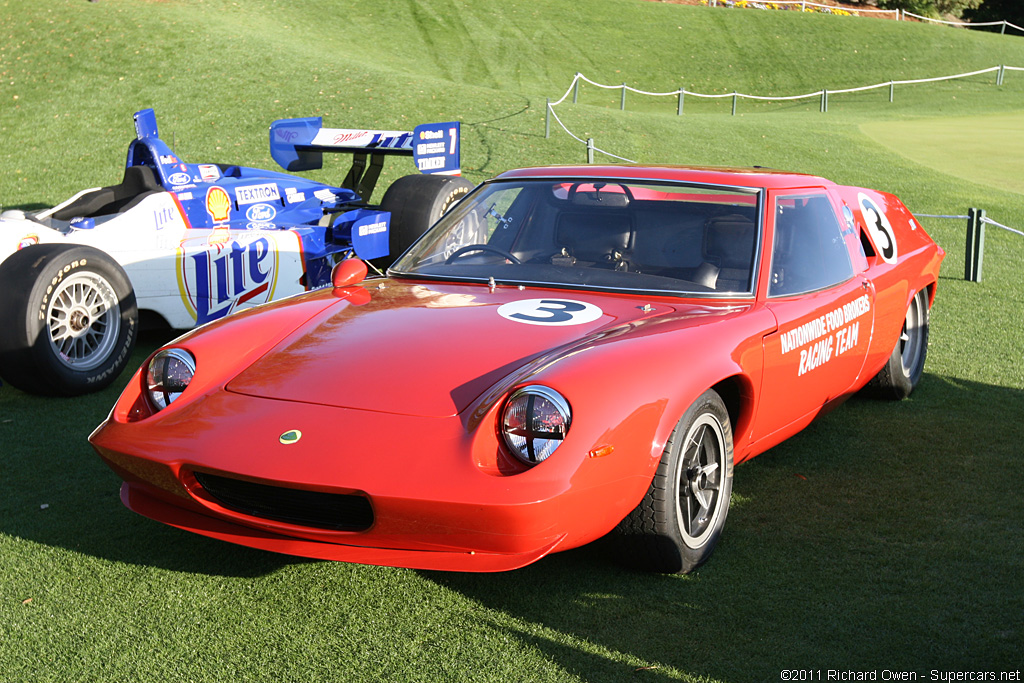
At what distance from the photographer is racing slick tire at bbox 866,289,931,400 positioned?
4789 mm

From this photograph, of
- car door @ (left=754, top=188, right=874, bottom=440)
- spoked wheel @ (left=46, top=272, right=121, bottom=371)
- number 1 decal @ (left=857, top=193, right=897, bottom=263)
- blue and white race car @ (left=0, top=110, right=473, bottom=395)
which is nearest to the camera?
car door @ (left=754, top=188, right=874, bottom=440)

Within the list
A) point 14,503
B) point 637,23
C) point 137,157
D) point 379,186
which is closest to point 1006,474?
point 14,503

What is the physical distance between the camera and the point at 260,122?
15578 millimetres

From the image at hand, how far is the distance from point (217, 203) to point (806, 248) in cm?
436

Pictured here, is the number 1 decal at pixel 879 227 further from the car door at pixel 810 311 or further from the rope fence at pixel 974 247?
the rope fence at pixel 974 247

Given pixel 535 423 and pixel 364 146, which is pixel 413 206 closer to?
pixel 364 146

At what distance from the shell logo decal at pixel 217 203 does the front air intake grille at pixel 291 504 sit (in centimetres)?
424

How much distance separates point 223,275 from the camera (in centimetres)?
586

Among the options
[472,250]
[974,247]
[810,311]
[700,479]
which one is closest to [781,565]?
[700,479]

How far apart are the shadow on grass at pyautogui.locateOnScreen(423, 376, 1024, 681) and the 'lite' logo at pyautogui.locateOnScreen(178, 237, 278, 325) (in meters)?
3.40

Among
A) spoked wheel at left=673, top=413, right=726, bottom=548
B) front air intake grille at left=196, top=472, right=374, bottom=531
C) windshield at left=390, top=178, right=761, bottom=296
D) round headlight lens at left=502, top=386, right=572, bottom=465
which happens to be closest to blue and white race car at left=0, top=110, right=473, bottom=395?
windshield at left=390, top=178, right=761, bottom=296

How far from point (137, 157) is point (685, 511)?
17.8 feet

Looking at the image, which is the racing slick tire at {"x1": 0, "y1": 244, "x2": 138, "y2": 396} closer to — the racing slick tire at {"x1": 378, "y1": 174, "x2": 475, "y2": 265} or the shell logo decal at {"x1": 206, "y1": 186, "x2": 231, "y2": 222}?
the shell logo decal at {"x1": 206, "y1": 186, "x2": 231, "y2": 222}

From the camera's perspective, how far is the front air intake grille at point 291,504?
8.60ft
